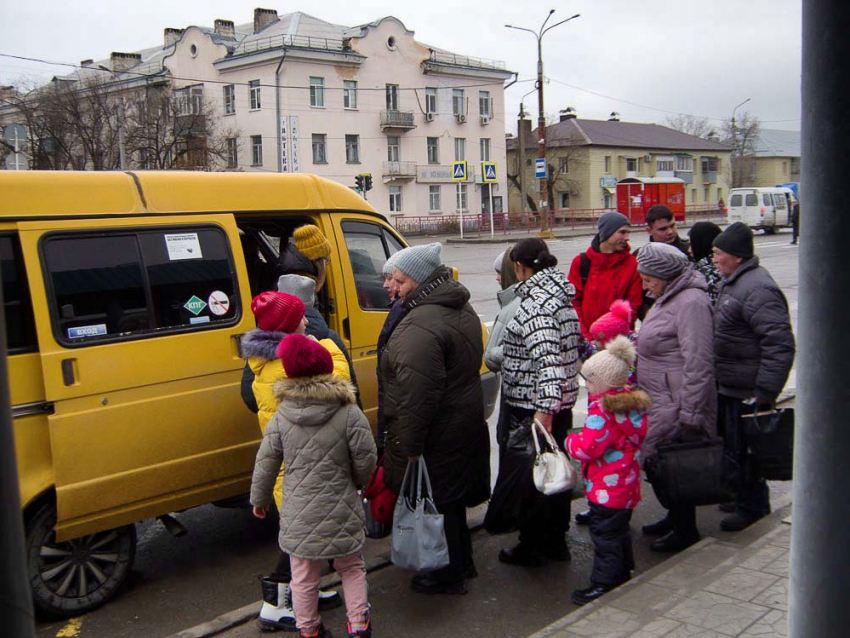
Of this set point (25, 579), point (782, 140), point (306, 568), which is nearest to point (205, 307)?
point (306, 568)

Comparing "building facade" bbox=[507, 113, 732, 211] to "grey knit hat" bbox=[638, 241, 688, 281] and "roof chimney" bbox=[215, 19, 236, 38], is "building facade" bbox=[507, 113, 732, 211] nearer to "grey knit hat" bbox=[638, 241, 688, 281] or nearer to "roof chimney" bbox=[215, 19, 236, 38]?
"roof chimney" bbox=[215, 19, 236, 38]

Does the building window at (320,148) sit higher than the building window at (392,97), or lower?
lower

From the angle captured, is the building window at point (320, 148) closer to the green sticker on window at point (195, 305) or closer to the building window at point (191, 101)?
the building window at point (191, 101)

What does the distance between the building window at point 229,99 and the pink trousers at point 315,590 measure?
54762mm

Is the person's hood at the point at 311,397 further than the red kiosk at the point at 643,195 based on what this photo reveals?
No

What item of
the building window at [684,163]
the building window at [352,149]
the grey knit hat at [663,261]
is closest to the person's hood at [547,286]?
the grey knit hat at [663,261]

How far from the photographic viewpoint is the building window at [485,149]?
64938 millimetres

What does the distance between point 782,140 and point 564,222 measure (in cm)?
5748

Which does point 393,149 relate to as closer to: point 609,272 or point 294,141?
point 294,141

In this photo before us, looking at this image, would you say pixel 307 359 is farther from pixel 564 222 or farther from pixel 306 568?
pixel 564 222

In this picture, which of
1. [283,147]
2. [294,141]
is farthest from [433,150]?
[283,147]

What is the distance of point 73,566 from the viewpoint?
4617mm

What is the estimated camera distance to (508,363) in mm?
4906

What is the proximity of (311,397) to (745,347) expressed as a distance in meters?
2.71
